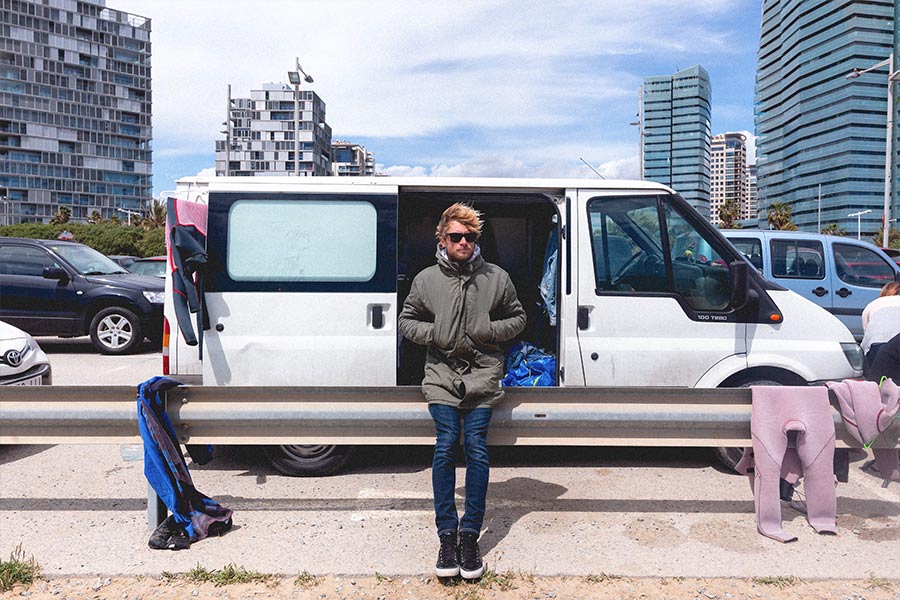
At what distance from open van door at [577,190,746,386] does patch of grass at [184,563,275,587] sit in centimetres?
251

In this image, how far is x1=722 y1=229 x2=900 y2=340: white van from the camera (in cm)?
977

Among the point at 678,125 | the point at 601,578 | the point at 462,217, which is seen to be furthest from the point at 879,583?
the point at 678,125

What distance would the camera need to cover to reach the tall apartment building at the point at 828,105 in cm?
10876

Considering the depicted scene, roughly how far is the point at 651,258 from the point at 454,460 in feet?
7.13

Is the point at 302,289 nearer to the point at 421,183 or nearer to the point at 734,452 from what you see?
the point at 421,183

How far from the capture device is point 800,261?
9844mm

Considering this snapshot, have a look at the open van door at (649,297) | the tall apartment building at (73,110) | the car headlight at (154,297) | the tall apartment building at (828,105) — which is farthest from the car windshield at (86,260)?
the tall apartment building at (73,110)

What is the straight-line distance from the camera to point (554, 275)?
5.18 metres

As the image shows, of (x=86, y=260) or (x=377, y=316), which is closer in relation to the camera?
(x=377, y=316)

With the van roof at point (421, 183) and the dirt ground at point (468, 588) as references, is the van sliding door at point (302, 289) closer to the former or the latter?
the van roof at point (421, 183)

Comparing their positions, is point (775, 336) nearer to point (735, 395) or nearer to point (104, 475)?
point (735, 395)

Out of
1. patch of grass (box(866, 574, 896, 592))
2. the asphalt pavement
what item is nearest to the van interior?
the asphalt pavement

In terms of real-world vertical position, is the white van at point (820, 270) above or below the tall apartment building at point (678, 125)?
below

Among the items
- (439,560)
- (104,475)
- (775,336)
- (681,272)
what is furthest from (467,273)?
(104,475)
